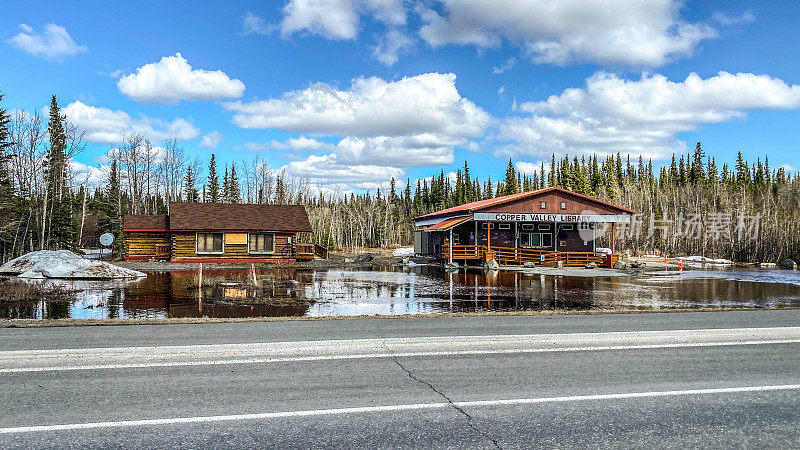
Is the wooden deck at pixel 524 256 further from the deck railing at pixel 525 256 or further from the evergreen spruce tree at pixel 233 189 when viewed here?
the evergreen spruce tree at pixel 233 189

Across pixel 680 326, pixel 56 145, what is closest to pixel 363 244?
pixel 56 145

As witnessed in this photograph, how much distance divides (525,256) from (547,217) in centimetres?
343

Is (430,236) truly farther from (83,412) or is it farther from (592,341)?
(83,412)

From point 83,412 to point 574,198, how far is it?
132ft

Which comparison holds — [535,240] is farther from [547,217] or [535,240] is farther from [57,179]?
[57,179]

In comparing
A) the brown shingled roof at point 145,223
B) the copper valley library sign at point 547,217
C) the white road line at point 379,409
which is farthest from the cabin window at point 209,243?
the white road line at point 379,409

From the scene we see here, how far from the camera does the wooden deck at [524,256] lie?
38938 millimetres

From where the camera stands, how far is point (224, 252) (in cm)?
4050

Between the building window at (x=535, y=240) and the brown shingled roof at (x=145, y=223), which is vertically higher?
the brown shingled roof at (x=145, y=223)

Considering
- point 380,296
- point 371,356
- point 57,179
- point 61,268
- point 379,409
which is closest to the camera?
point 379,409

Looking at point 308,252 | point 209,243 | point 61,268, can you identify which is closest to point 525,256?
point 308,252

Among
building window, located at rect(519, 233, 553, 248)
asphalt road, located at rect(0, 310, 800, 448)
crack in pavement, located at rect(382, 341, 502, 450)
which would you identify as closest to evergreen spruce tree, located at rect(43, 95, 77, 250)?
building window, located at rect(519, 233, 553, 248)

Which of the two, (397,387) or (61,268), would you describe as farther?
(61,268)

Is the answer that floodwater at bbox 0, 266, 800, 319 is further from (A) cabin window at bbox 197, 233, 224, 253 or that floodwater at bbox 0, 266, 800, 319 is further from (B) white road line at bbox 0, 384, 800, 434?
(A) cabin window at bbox 197, 233, 224, 253
